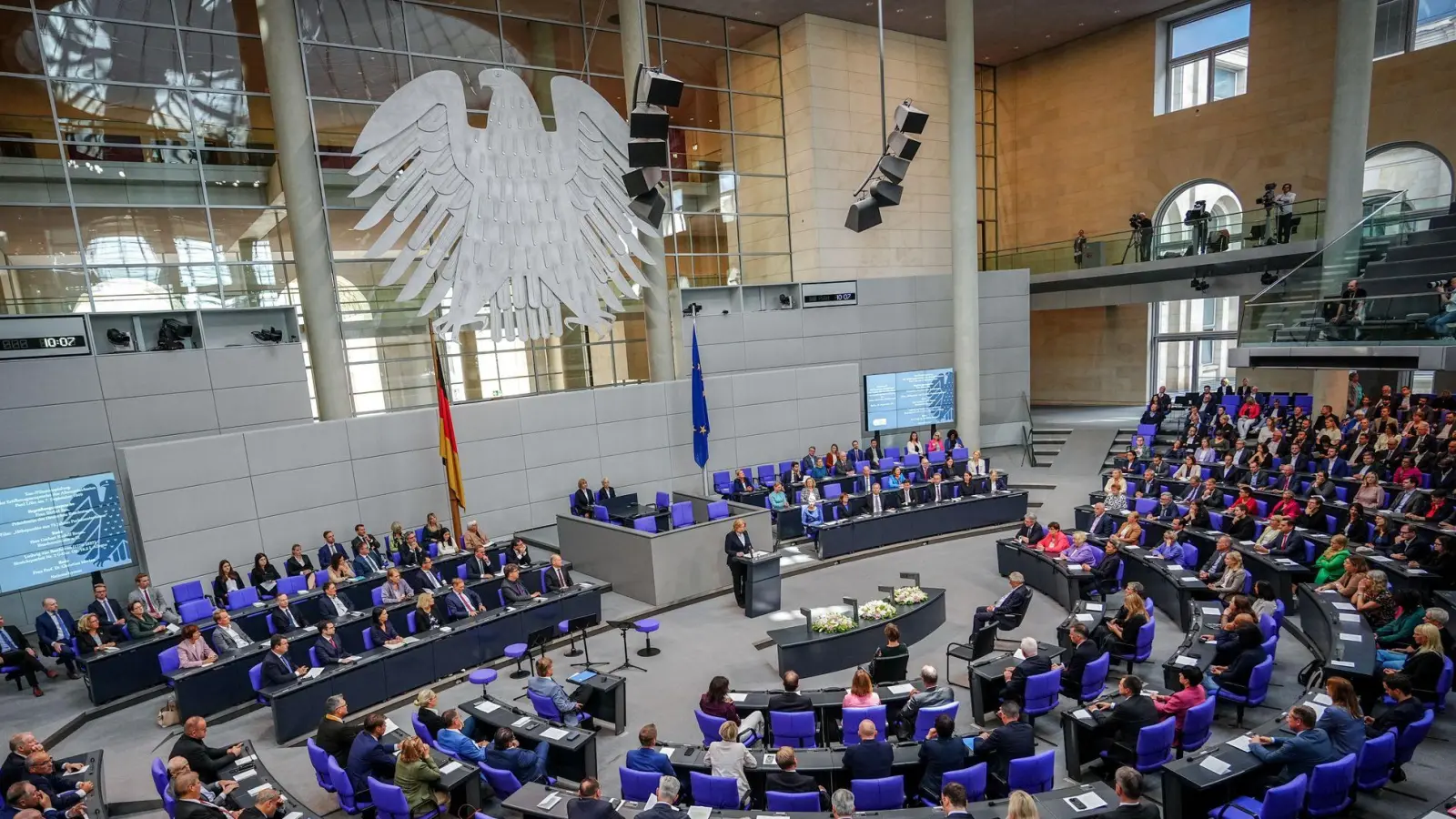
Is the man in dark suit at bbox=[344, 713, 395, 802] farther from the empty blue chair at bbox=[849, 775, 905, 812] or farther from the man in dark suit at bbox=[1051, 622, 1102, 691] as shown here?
the man in dark suit at bbox=[1051, 622, 1102, 691]

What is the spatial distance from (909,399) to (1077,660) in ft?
41.1

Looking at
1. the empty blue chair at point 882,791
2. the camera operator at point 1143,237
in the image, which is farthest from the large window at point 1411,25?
the empty blue chair at point 882,791

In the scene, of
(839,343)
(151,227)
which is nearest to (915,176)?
(839,343)

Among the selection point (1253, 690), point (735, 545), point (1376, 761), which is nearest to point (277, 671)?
point (735, 545)

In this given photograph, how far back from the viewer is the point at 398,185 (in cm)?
1391

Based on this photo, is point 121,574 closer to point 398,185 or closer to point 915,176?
point 398,185

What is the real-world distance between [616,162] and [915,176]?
9.07 metres

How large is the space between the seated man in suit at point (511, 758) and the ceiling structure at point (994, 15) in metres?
16.6

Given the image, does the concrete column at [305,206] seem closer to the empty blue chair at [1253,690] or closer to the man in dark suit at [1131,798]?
the man in dark suit at [1131,798]

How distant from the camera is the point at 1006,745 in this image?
19.9ft

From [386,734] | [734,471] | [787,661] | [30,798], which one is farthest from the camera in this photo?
[734,471]

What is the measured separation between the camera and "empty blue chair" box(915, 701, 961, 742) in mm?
6672

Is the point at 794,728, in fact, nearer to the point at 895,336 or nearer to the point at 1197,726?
the point at 1197,726

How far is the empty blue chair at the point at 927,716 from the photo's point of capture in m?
6.67
